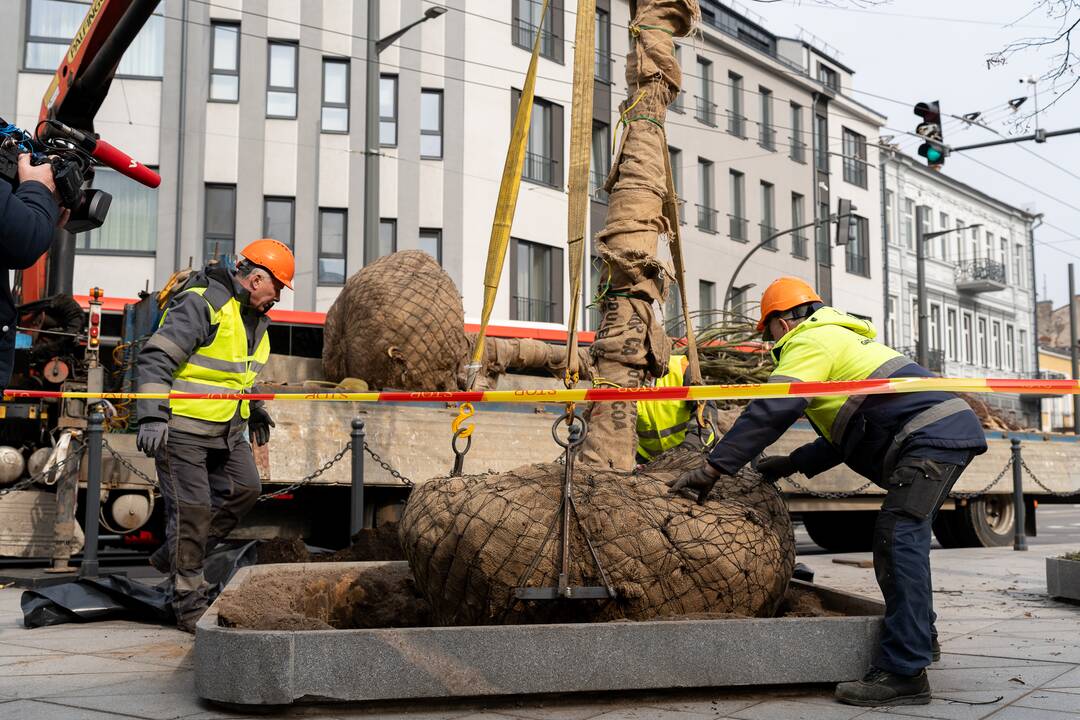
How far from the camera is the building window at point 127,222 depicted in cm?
2425

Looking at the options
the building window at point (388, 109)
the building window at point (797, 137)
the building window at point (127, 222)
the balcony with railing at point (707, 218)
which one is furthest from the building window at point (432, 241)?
the building window at point (797, 137)

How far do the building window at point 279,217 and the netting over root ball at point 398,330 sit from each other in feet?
54.8

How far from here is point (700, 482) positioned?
4453mm

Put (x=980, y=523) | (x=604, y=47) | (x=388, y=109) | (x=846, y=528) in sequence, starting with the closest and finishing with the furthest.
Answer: (x=980, y=523)
(x=846, y=528)
(x=388, y=109)
(x=604, y=47)

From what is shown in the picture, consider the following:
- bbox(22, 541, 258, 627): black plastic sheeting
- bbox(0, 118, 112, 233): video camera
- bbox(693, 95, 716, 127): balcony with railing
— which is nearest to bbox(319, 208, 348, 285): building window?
bbox(693, 95, 716, 127): balcony with railing

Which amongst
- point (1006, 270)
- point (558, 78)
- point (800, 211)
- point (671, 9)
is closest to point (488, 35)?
A: point (558, 78)

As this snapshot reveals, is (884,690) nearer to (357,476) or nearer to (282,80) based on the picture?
(357,476)

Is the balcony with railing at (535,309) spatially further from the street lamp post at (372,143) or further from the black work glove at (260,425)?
the black work glove at (260,425)

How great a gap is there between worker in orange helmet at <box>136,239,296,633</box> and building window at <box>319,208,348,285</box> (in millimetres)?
19610

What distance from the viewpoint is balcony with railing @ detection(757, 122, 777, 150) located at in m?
36.9

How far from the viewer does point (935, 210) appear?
148 feet

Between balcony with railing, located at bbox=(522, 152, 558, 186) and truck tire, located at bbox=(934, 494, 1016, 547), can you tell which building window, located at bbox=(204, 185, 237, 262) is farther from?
truck tire, located at bbox=(934, 494, 1016, 547)

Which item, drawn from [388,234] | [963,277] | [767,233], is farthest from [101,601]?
[963,277]

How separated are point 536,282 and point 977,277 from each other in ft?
86.6
